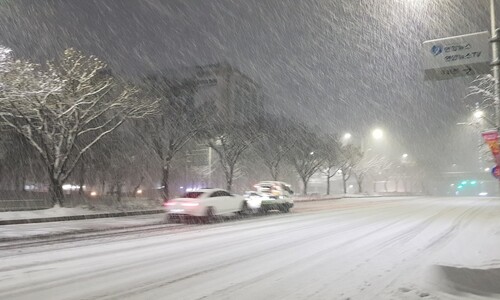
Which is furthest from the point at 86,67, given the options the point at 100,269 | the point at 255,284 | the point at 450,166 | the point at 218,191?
the point at 450,166

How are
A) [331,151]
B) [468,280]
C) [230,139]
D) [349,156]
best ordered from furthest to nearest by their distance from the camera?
[349,156], [331,151], [230,139], [468,280]

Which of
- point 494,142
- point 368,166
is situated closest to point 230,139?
point 494,142

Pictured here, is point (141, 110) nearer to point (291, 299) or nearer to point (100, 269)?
point (100, 269)

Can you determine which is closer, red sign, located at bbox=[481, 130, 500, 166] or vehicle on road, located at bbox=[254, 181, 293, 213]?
red sign, located at bbox=[481, 130, 500, 166]

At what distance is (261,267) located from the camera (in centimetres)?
986

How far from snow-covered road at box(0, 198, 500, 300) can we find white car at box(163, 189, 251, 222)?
449 cm

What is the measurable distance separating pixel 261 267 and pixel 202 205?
11.0 meters

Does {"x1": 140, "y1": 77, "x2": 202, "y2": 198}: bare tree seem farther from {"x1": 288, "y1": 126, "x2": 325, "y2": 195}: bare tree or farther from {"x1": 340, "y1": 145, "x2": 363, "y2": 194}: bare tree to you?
{"x1": 340, "y1": 145, "x2": 363, "y2": 194}: bare tree

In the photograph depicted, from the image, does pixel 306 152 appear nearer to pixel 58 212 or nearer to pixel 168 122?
pixel 168 122

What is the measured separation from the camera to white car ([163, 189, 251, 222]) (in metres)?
20.6

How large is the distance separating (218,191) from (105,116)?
15707 millimetres

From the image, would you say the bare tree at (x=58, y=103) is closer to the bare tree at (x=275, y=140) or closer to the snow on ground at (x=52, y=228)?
the snow on ground at (x=52, y=228)

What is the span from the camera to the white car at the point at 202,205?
20.6m

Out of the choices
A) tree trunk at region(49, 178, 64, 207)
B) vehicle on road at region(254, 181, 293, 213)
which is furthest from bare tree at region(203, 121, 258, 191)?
tree trunk at region(49, 178, 64, 207)
